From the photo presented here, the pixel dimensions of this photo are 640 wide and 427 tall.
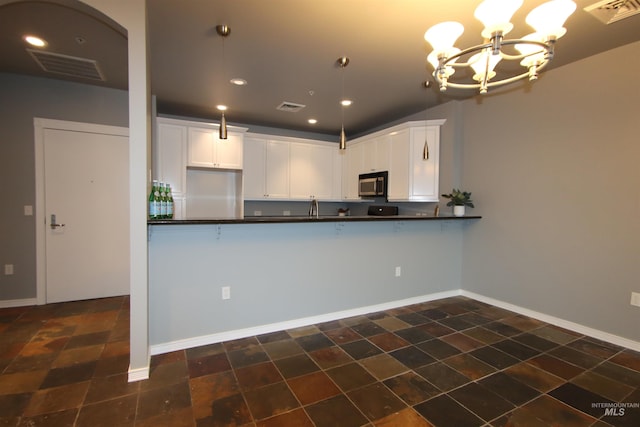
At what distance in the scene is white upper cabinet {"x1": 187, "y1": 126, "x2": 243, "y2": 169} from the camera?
4.45 meters

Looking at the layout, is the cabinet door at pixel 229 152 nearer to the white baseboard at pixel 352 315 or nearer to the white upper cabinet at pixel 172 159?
the white upper cabinet at pixel 172 159

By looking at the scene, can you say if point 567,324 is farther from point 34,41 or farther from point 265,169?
point 34,41

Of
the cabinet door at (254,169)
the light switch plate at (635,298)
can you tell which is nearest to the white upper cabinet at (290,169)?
the cabinet door at (254,169)

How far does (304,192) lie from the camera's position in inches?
217

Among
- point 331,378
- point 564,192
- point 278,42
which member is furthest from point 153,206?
point 564,192

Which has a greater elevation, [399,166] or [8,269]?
[399,166]

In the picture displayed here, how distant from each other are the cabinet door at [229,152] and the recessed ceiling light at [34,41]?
2.12 metres

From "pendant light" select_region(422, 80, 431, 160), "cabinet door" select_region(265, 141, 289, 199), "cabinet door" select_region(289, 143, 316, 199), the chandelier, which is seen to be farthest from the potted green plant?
"cabinet door" select_region(265, 141, 289, 199)

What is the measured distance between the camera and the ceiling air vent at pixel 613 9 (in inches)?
80.5

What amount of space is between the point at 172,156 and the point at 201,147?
0.42 metres

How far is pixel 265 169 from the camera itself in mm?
5176

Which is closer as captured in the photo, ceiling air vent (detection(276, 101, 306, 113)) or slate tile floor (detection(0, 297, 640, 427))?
slate tile floor (detection(0, 297, 640, 427))

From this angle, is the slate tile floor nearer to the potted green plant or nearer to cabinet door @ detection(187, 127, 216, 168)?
the potted green plant

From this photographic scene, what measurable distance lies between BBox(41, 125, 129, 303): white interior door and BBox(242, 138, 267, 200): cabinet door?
172 centimetres
